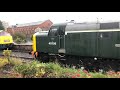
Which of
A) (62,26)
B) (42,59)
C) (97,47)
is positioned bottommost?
(42,59)

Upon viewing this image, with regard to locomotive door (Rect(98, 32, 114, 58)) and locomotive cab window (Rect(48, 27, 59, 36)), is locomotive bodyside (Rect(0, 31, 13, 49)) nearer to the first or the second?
locomotive cab window (Rect(48, 27, 59, 36))

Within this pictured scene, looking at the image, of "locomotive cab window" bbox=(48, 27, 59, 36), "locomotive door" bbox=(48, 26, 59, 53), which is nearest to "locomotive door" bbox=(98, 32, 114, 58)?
"locomotive door" bbox=(48, 26, 59, 53)

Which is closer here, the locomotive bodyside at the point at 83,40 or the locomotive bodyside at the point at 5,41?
the locomotive bodyside at the point at 83,40

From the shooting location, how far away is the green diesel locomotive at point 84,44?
507 inches

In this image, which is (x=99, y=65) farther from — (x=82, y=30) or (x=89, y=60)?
(x=82, y=30)

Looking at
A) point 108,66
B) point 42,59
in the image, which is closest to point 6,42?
point 42,59

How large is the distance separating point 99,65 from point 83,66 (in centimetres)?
115

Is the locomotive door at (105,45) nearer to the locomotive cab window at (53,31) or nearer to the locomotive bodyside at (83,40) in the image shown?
the locomotive bodyside at (83,40)

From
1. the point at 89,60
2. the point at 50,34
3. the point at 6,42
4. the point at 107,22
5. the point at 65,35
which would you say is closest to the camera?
the point at 107,22

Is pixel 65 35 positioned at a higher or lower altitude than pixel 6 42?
higher

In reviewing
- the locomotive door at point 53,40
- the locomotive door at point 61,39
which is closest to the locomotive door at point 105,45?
the locomotive door at point 61,39

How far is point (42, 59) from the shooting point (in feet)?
58.4

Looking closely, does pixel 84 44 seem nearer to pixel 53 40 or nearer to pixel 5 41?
pixel 53 40

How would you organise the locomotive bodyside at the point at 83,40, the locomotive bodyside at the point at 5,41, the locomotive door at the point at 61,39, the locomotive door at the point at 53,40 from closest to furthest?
1. the locomotive bodyside at the point at 83,40
2. the locomotive door at the point at 61,39
3. the locomotive door at the point at 53,40
4. the locomotive bodyside at the point at 5,41
